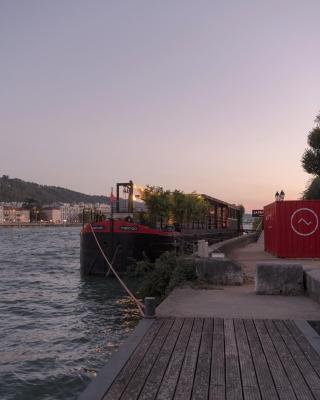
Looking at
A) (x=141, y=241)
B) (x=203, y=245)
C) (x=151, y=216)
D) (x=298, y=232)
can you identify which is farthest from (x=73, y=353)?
(x=151, y=216)

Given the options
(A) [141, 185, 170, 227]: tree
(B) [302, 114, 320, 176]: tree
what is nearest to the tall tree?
(B) [302, 114, 320, 176]: tree

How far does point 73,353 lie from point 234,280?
4.48 meters

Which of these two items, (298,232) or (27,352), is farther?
(298,232)

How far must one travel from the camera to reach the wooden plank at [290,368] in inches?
190

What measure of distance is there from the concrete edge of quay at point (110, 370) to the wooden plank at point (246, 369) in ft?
4.21

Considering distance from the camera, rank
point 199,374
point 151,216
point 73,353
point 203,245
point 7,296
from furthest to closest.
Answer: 1. point 151,216
2. point 7,296
3. point 203,245
4. point 73,353
5. point 199,374

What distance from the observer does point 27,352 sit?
1084 centimetres

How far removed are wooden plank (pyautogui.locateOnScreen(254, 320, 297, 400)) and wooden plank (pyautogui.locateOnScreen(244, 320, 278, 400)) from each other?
0.04 meters

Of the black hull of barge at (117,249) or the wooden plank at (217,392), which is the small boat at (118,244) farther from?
the wooden plank at (217,392)

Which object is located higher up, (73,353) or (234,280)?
(234,280)

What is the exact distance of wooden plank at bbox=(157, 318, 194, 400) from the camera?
482 cm

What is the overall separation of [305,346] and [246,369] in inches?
51.6

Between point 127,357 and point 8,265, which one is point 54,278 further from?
point 127,357

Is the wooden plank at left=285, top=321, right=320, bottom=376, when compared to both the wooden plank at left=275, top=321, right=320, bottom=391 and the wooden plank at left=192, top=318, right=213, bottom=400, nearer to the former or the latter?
the wooden plank at left=275, top=321, right=320, bottom=391
